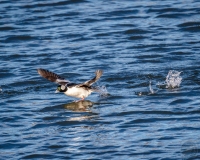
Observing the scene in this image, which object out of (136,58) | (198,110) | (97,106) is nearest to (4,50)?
(136,58)

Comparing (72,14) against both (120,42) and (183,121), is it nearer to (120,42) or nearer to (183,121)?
(120,42)

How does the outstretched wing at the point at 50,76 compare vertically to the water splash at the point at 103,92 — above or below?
above

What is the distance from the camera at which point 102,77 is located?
1731 cm

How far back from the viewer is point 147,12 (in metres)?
23.7

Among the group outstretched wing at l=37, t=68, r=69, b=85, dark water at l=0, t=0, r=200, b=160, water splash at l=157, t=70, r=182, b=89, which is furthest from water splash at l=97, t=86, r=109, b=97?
water splash at l=157, t=70, r=182, b=89

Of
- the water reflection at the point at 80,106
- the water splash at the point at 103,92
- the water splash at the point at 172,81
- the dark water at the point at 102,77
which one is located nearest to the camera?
the dark water at the point at 102,77

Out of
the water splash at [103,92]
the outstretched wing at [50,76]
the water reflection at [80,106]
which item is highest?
the outstretched wing at [50,76]

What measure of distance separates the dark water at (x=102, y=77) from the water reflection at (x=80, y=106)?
0.02m

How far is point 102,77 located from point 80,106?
6.39ft

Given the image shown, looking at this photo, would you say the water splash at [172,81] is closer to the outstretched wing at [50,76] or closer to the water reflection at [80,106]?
the water reflection at [80,106]

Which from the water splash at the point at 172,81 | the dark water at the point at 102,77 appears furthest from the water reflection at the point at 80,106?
the water splash at the point at 172,81

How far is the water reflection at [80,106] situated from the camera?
15284mm

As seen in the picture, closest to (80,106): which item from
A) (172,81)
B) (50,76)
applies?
(50,76)

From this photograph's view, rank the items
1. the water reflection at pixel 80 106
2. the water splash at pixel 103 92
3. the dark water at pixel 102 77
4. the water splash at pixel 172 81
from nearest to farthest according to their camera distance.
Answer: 1. the dark water at pixel 102 77
2. the water reflection at pixel 80 106
3. the water splash at pixel 103 92
4. the water splash at pixel 172 81
